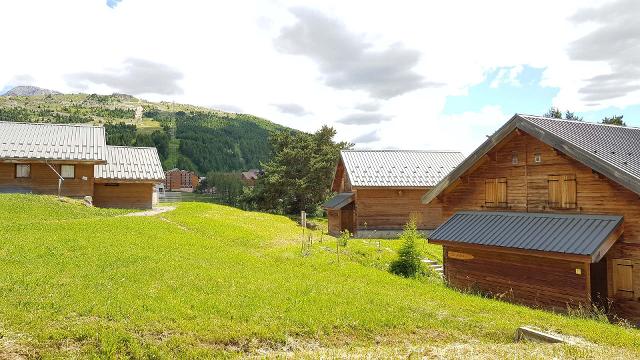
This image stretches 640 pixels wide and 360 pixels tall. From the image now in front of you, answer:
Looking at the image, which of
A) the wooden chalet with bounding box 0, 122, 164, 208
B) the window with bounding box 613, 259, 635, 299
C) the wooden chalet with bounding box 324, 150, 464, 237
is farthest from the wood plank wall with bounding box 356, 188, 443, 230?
the window with bounding box 613, 259, 635, 299

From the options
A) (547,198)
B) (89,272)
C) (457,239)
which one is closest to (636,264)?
(547,198)

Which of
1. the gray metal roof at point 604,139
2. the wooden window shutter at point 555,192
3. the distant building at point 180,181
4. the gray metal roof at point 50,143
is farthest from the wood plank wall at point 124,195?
the distant building at point 180,181

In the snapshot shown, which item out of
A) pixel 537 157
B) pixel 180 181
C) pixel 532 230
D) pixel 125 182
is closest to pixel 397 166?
pixel 537 157

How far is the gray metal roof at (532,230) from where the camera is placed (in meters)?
15.9

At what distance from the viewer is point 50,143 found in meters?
38.2

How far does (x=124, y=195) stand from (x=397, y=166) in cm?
2356

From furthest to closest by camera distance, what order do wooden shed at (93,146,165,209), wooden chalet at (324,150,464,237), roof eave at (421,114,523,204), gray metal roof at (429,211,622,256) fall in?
wooden shed at (93,146,165,209) < wooden chalet at (324,150,464,237) < roof eave at (421,114,523,204) < gray metal roof at (429,211,622,256)

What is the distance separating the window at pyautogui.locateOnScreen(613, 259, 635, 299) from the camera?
52.4ft

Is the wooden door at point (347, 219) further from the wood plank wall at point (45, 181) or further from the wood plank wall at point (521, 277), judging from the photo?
the wood plank wall at point (45, 181)

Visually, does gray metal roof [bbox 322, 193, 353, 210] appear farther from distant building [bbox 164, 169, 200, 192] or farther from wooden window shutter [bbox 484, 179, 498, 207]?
distant building [bbox 164, 169, 200, 192]

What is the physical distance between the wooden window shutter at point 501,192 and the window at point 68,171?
A: 32207 millimetres

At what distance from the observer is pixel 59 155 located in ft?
121

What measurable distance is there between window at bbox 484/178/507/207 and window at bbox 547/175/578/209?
214 cm

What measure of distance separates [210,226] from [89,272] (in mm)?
16159
